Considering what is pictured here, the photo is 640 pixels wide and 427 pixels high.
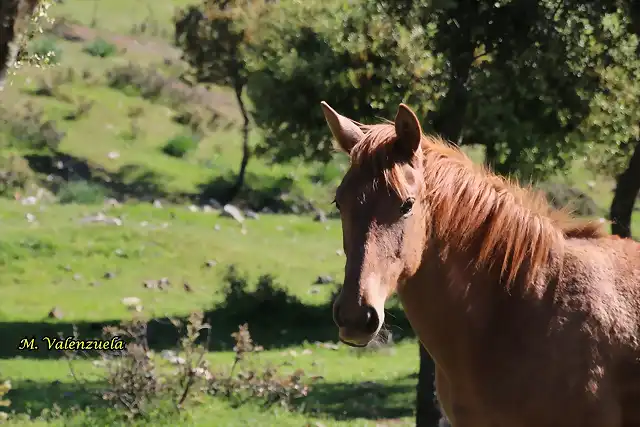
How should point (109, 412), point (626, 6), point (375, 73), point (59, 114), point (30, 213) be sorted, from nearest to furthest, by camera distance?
point (109, 412) < point (626, 6) < point (375, 73) < point (30, 213) < point (59, 114)

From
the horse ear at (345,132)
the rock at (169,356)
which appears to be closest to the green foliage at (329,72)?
the rock at (169,356)

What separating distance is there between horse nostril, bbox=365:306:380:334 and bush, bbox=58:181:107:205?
673 inches

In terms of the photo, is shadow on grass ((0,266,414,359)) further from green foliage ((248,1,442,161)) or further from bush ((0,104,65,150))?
bush ((0,104,65,150))

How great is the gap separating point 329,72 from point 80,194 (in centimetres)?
897

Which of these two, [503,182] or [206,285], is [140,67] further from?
[503,182]

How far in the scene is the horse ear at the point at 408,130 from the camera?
3.77m

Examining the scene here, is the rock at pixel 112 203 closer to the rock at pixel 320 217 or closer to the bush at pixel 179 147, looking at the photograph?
the rock at pixel 320 217

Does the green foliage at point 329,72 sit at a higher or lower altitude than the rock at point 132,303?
higher

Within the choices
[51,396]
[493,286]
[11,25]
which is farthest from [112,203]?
[493,286]

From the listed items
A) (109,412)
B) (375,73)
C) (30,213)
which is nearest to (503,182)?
(109,412)

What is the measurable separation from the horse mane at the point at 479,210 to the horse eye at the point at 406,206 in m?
0.19

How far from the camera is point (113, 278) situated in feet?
46.8

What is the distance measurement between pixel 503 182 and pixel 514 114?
25.0ft

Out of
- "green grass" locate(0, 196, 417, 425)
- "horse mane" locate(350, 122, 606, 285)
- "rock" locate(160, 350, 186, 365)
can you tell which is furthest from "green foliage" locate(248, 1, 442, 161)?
"horse mane" locate(350, 122, 606, 285)
